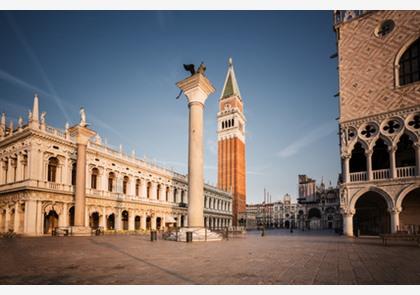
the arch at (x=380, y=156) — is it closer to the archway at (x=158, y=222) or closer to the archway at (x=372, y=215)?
the archway at (x=372, y=215)

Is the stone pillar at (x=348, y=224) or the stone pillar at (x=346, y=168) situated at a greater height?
the stone pillar at (x=346, y=168)

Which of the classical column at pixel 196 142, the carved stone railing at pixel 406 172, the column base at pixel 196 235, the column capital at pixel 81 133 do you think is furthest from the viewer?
the column capital at pixel 81 133

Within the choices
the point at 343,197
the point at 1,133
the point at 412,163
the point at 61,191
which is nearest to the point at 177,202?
the point at 61,191

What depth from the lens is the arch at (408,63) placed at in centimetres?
2305

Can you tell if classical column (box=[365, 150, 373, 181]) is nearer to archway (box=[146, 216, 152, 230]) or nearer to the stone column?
the stone column

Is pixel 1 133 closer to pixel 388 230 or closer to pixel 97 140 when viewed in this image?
pixel 97 140

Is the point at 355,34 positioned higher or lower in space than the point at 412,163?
higher

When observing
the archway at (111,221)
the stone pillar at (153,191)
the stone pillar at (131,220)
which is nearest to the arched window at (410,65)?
the stone pillar at (131,220)

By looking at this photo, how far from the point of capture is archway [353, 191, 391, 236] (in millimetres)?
24891

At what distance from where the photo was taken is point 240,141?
83.8 metres

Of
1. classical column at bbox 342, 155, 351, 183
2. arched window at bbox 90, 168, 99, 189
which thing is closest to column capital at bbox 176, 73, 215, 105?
classical column at bbox 342, 155, 351, 183

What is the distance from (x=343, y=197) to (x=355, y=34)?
1393cm

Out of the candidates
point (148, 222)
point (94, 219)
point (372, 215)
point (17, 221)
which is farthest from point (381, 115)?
point (148, 222)

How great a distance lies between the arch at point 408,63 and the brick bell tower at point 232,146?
5536 cm
